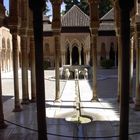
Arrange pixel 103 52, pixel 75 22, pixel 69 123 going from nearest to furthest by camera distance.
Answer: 1. pixel 69 123
2. pixel 75 22
3. pixel 103 52

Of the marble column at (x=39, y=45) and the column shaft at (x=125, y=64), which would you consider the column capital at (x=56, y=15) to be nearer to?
the marble column at (x=39, y=45)

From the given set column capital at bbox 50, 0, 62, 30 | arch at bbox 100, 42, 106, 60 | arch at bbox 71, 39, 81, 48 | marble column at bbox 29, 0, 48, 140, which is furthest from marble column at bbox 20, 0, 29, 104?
arch at bbox 100, 42, 106, 60

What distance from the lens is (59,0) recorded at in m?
12.1

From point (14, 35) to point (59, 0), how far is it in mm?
2477

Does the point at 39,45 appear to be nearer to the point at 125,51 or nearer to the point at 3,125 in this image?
the point at 125,51

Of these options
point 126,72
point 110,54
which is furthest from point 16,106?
point 110,54

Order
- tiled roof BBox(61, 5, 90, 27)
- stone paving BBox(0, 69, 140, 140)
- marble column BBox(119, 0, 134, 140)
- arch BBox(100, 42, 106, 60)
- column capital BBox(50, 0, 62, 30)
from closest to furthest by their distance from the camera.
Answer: marble column BBox(119, 0, 134, 140)
stone paving BBox(0, 69, 140, 140)
column capital BBox(50, 0, 62, 30)
tiled roof BBox(61, 5, 90, 27)
arch BBox(100, 42, 106, 60)

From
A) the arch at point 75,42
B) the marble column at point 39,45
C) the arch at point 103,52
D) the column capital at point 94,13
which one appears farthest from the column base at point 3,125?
the arch at point 103,52

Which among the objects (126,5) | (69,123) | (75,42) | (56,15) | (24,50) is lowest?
(69,123)

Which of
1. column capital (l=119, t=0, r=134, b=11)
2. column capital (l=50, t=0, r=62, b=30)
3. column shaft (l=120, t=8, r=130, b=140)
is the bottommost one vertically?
column shaft (l=120, t=8, r=130, b=140)

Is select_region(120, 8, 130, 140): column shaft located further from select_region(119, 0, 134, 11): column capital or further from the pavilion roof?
the pavilion roof

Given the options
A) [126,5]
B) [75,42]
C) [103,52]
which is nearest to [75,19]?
[75,42]

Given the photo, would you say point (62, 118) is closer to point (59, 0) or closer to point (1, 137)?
point (1, 137)

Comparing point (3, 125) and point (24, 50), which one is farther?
point (24, 50)
